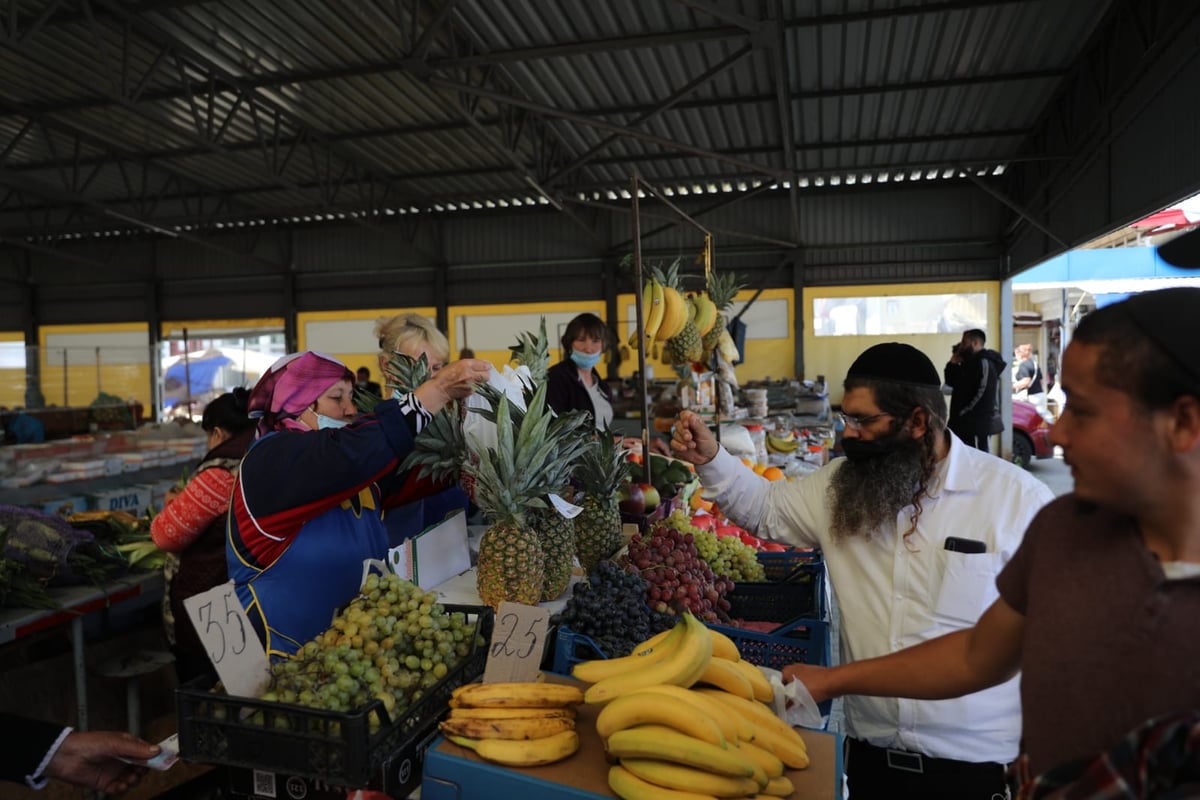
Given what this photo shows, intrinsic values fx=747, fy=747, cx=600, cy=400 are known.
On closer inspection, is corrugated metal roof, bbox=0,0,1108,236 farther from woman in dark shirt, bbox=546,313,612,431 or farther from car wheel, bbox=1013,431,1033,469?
car wheel, bbox=1013,431,1033,469

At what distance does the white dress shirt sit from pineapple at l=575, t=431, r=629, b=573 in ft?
2.51

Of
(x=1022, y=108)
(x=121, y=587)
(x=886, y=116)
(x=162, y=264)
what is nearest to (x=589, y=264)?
(x=886, y=116)

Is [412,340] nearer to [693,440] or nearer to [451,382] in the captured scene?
[451,382]

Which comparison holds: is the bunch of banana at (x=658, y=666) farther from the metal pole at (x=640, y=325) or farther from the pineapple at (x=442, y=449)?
the metal pole at (x=640, y=325)

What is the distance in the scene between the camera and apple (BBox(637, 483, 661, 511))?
121 inches

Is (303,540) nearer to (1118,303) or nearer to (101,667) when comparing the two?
(1118,303)

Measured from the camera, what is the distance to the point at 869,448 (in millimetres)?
2025

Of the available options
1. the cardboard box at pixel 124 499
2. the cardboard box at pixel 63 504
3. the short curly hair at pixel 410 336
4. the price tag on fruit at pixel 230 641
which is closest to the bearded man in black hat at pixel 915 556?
the price tag on fruit at pixel 230 641

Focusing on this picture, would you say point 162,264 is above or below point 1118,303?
above

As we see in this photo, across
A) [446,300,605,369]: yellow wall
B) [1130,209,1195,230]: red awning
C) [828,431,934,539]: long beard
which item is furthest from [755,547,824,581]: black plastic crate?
[446,300,605,369]: yellow wall

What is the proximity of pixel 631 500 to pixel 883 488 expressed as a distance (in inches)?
46.5

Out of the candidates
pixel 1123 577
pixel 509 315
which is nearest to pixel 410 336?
pixel 1123 577

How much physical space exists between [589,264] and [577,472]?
44.5ft

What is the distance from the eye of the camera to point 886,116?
32.9 feet
